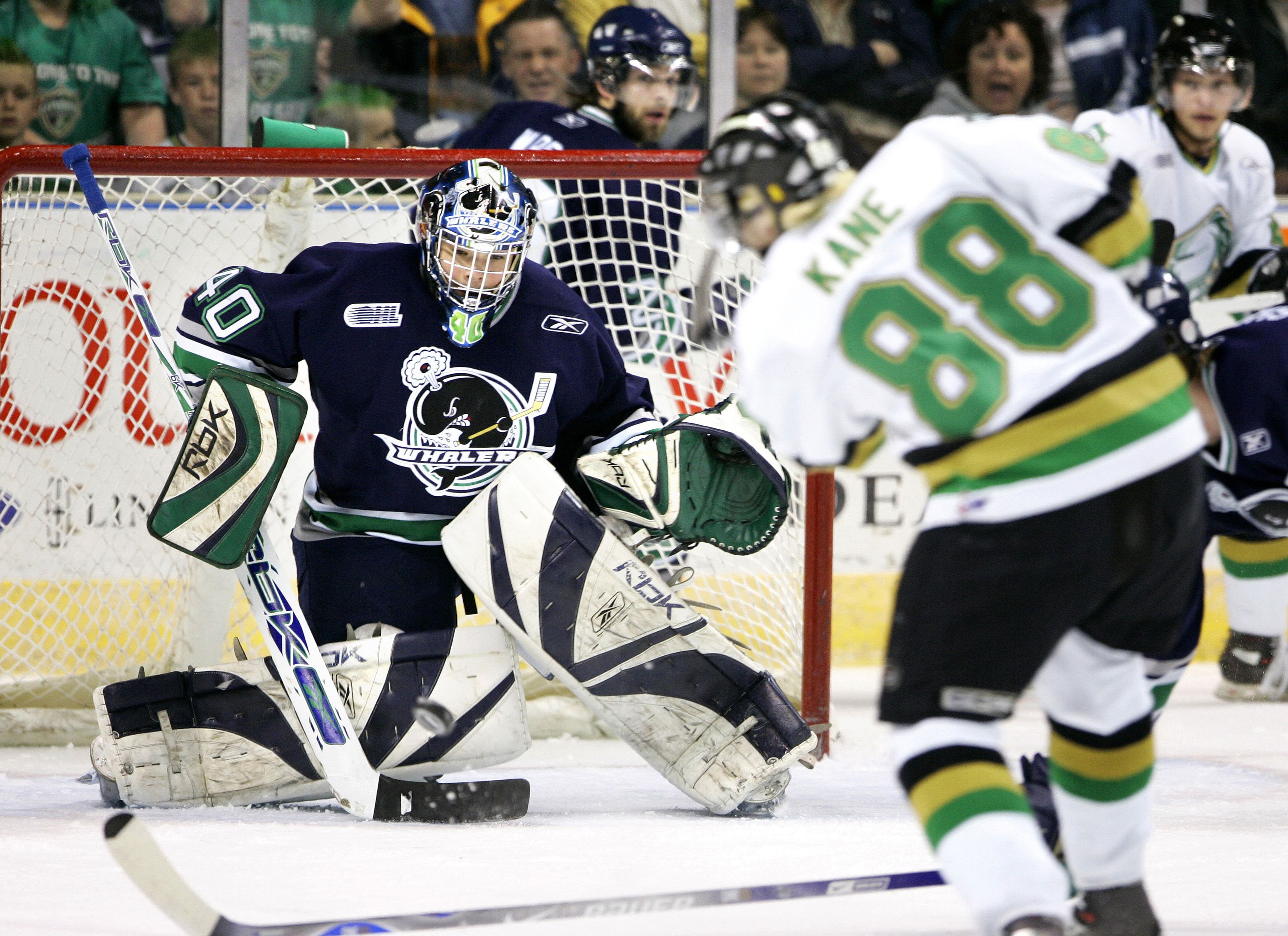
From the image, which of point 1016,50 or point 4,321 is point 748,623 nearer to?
point 4,321

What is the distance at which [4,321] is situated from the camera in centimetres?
323

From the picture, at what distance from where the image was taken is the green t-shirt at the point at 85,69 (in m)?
4.08

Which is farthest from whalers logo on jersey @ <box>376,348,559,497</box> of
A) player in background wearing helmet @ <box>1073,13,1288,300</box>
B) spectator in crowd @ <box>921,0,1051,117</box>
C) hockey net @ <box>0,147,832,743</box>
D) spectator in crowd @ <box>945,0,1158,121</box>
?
spectator in crowd @ <box>945,0,1158,121</box>

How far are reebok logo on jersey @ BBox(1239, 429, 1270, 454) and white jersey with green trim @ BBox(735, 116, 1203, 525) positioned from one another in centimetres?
117

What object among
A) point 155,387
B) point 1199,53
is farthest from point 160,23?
point 1199,53

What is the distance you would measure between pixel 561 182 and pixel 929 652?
2058 mm

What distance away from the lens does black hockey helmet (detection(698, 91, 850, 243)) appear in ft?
5.32

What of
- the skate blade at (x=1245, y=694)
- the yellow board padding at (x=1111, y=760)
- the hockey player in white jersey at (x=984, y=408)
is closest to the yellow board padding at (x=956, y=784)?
the hockey player in white jersey at (x=984, y=408)

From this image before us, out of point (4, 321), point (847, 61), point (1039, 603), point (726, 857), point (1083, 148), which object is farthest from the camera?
point (847, 61)

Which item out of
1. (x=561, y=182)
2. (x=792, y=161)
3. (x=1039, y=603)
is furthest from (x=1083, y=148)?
(x=561, y=182)

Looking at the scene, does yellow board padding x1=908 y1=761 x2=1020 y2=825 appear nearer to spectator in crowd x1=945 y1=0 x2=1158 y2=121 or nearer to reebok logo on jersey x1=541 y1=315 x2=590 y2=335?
reebok logo on jersey x1=541 y1=315 x2=590 y2=335

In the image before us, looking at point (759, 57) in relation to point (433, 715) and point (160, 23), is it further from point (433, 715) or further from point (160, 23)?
point (433, 715)

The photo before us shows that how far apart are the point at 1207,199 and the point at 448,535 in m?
1.83

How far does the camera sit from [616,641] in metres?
2.56
